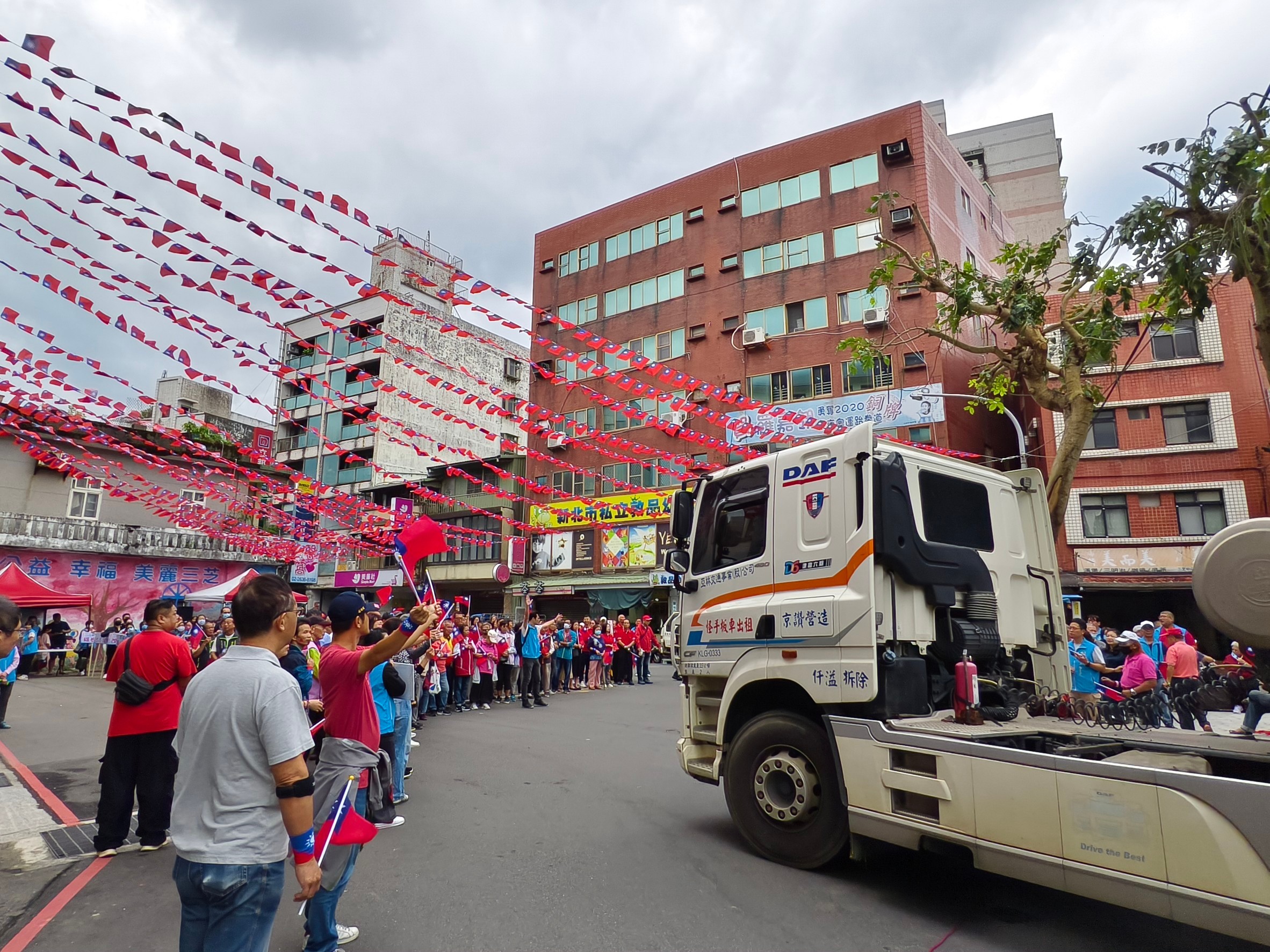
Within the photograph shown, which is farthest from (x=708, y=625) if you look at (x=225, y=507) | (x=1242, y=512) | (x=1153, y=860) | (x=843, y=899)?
(x=225, y=507)

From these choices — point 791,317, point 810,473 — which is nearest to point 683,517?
point 810,473

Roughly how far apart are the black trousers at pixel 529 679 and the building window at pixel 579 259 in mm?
25897

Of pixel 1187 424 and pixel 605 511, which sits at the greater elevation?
pixel 1187 424

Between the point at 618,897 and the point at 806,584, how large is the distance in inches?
94.6

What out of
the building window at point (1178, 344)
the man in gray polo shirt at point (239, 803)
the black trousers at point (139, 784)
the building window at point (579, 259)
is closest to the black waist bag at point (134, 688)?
the black trousers at point (139, 784)

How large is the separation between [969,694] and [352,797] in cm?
377

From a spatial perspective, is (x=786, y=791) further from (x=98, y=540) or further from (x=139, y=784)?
(x=98, y=540)

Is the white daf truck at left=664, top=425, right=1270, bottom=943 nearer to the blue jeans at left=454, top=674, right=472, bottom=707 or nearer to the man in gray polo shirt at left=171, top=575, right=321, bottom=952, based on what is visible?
the man in gray polo shirt at left=171, top=575, right=321, bottom=952

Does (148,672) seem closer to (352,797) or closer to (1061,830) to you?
(352,797)

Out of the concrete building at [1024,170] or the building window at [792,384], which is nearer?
the building window at [792,384]

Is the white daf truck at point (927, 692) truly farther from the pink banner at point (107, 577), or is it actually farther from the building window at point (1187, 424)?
the pink banner at point (107, 577)

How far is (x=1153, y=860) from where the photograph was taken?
11.6 ft

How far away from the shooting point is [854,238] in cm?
2983

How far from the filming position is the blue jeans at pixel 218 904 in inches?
101
